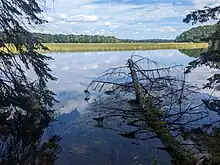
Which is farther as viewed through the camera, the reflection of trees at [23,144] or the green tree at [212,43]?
the green tree at [212,43]

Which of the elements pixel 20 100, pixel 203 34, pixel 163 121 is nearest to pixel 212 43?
pixel 163 121

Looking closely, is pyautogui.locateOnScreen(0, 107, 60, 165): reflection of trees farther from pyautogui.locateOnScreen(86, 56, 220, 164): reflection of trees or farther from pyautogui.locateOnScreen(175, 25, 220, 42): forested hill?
pyautogui.locateOnScreen(175, 25, 220, 42): forested hill

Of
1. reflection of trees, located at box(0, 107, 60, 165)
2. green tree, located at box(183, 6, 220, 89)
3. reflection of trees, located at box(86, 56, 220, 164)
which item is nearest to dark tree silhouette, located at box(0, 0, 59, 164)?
reflection of trees, located at box(0, 107, 60, 165)

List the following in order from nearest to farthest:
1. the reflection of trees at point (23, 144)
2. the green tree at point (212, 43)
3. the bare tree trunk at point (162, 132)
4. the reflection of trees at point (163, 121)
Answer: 1. the reflection of trees at point (23, 144)
2. the bare tree trunk at point (162, 132)
3. the reflection of trees at point (163, 121)
4. the green tree at point (212, 43)

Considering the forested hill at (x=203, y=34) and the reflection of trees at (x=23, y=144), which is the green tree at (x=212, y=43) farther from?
the reflection of trees at (x=23, y=144)

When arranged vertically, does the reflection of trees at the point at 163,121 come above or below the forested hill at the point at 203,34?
below

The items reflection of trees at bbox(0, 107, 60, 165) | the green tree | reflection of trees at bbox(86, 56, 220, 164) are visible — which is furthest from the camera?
the green tree

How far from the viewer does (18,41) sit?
9438 millimetres

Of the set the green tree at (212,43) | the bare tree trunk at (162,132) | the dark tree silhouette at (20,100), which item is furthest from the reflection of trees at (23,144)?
the green tree at (212,43)

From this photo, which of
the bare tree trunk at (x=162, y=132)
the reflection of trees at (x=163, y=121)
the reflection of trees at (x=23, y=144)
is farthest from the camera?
the reflection of trees at (x=163, y=121)

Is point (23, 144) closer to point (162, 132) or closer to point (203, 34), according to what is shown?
point (162, 132)

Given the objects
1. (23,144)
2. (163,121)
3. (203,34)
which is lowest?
(163,121)

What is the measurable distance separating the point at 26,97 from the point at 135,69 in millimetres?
6237

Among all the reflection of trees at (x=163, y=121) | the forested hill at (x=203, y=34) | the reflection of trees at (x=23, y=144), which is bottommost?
the reflection of trees at (x=163, y=121)
